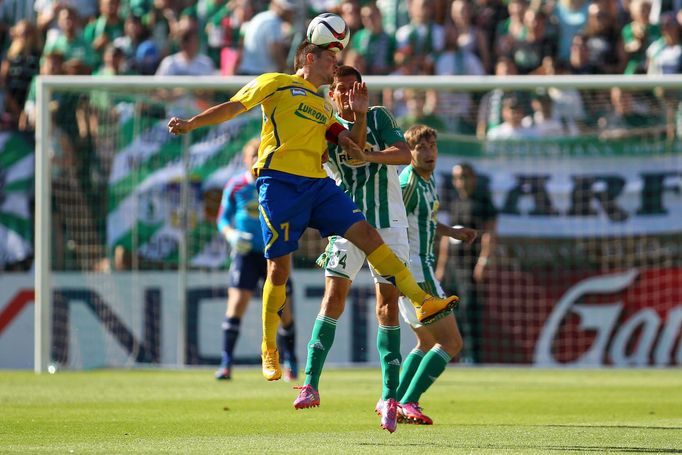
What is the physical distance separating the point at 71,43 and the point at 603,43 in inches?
313

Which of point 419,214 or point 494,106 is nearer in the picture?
point 419,214

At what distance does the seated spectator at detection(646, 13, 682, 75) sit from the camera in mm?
17828

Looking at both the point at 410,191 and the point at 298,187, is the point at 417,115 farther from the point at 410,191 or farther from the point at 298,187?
the point at 298,187

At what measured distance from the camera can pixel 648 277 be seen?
1688 cm

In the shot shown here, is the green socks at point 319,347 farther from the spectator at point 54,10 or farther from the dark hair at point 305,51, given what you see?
the spectator at point 54,10

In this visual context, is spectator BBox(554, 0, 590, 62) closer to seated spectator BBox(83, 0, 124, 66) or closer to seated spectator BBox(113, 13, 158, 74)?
seated spectator BBox(113, 13, 158, 74)

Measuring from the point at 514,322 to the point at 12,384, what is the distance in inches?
269

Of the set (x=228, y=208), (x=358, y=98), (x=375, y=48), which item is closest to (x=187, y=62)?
(x=375, y=48)

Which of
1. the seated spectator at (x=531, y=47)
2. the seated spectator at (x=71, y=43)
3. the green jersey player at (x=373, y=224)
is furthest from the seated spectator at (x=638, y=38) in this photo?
the green jersey player at (x=373, y=224)

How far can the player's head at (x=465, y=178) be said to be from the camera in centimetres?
1709

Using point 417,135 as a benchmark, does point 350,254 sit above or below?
below

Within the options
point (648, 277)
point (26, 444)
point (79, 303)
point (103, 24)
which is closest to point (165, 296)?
point (79, 303)

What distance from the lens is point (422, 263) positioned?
30.9ft

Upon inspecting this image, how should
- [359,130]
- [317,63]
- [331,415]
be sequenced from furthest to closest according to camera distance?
[331,415], [317,63], [359,130]
